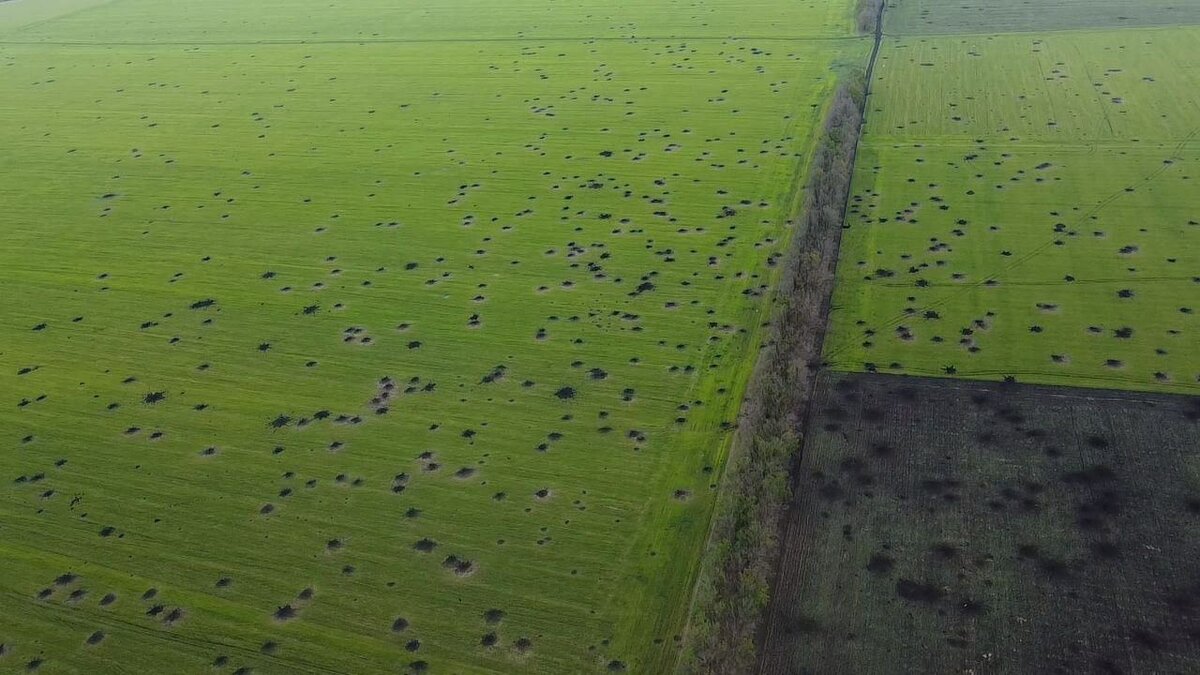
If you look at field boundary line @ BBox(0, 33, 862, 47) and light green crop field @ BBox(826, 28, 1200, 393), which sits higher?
field boundary line @ BBox(0, 33, 862, 47)

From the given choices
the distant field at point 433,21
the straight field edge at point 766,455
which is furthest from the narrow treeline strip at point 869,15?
the straight field edge at point 766,455

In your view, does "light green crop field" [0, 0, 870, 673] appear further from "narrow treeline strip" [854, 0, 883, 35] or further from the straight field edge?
"narrow treeline strip" [854, 0, 883, 35]

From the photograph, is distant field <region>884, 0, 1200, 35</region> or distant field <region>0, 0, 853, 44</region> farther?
distant field <region>0, 0, 853, 44</region>

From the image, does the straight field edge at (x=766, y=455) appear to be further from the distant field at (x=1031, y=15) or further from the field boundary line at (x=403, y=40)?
the distant field at (x=1031, y=15)

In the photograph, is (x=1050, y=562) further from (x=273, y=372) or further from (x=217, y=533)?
(x=273, y=372)

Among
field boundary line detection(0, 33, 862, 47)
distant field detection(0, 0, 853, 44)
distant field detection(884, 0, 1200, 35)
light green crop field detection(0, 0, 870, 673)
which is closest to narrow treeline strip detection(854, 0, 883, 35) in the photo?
distant field detection(884, 0, 1200, 35)

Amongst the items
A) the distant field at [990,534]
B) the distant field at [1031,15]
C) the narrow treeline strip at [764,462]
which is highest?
the distant field at [1031,15]

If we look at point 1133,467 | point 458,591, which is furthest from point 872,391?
point 458,591
